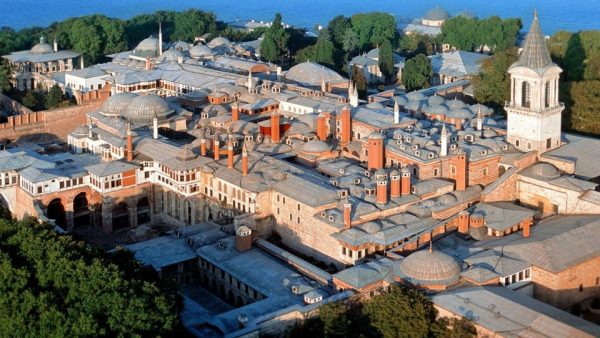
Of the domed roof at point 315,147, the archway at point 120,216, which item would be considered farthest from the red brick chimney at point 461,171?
the archway at point 120,216

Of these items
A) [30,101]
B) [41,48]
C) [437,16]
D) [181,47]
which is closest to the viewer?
[30,101]

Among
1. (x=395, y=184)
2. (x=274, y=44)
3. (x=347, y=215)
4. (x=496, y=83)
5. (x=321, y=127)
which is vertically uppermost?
(x=274, y=44)

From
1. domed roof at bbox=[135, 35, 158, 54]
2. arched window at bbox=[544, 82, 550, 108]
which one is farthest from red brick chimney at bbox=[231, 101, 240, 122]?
domed roof at bbox=[135, 35, 158, 54]

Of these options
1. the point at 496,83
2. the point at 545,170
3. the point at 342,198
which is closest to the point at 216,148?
the point at 342,198

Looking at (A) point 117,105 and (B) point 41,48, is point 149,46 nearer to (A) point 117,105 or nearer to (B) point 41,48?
(B) point 41,48

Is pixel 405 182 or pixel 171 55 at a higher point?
pixel 171 55

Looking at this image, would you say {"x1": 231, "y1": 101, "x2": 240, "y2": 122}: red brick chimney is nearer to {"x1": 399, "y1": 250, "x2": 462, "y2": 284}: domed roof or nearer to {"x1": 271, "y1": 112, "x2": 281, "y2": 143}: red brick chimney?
{"x1": 271, "y1": 112, "x2": 281, "y2": 143}: red brick chimney

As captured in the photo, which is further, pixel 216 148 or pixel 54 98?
pixel 54 98

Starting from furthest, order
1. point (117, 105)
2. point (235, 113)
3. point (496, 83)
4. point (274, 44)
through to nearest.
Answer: point (274, 44) < point (496, 83) < point (117, 105) < point (235, 113)
